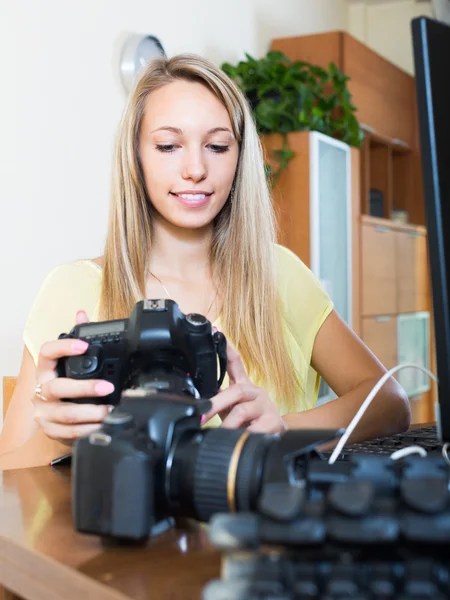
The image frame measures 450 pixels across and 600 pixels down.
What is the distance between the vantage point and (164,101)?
4.27 feet

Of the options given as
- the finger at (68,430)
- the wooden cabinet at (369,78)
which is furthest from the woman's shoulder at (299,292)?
the wooden cabinet at (369,78)

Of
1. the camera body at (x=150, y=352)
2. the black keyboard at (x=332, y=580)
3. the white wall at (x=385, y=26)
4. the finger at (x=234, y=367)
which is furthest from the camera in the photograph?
the white wall at (x=385, y=26)

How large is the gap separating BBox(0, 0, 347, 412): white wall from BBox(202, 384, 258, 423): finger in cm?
162

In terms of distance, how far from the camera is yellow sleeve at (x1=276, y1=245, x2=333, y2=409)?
140cm

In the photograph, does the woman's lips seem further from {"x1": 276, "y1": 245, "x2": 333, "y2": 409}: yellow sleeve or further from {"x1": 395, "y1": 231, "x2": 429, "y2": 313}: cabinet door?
{"x1": 395, "y1": 231, "x2": 429, "y2": 313}: cabinet door

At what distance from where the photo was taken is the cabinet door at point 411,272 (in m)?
4.16

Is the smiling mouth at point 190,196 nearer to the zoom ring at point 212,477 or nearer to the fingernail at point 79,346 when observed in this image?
the fingernail at point 79,346

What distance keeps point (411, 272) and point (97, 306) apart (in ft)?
10.6

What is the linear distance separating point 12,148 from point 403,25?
3295 millimetres

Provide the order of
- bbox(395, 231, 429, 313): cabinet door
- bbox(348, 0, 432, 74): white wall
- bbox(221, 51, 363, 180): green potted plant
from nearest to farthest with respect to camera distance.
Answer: bbox(221, 51, 363, 180): green potted plant, bbox(395, 231, 429, 313): cabinet door, bbox(348, 0, 432, 74): white wall

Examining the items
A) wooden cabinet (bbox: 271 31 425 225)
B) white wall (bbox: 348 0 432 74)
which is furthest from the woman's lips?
white wall (bbox: 348 0 432 74)

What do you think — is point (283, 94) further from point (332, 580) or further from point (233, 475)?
point (332, 580)

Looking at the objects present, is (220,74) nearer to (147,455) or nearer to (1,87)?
(147,455)

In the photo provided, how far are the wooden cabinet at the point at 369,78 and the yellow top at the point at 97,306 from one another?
7.86 feet
